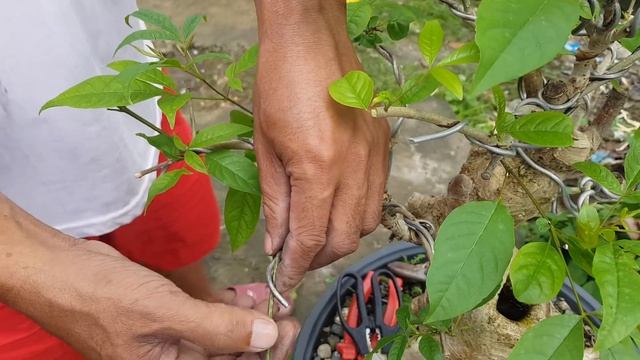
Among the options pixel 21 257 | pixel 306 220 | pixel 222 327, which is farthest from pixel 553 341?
pixel 21 257

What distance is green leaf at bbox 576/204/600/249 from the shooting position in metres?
0.53

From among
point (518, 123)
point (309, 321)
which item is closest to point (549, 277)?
point (518, 123)

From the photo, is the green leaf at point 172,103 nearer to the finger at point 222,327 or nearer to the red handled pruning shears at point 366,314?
the finger at point 222,327

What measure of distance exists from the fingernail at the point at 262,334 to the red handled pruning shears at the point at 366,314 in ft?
1.33

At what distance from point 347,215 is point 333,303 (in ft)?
1.82

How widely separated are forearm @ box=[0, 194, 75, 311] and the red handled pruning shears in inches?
21.9

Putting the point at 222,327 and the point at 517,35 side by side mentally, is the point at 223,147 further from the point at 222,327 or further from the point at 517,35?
the point at 517,35

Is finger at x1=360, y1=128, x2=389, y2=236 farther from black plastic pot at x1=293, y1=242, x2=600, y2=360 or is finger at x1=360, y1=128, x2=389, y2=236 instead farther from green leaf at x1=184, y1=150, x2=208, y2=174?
black plastic pot at x1=293, y1=242, x2=600, y2=360

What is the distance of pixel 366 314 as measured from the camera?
116 centimetres

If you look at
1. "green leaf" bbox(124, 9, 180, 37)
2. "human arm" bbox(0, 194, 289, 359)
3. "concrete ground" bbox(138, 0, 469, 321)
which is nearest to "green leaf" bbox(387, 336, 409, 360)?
"human arm" bbox(0, 194, 289, 359)

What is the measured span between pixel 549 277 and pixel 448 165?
4.94ft

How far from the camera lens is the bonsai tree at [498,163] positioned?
44cm

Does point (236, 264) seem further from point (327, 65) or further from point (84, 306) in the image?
point (327, 65)

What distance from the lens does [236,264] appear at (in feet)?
5.97
